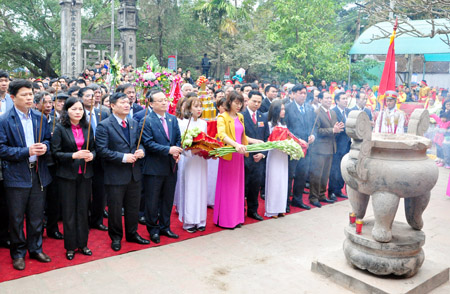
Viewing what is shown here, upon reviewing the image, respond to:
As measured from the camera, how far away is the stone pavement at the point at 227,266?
359cm

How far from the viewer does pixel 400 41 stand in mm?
16922

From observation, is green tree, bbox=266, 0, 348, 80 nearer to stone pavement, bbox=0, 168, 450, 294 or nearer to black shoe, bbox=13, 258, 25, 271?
stone pavement, bbox=0, 168, 450, 294

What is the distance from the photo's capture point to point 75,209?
4.12 m

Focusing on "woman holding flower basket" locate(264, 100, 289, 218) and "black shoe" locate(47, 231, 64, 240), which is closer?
"black shoe" locate(47, 231, 64, 240)

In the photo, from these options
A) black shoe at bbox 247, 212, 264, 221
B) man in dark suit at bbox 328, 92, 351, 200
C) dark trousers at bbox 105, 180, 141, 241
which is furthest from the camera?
man in dark suit at bbox 328, 92, 351, 200

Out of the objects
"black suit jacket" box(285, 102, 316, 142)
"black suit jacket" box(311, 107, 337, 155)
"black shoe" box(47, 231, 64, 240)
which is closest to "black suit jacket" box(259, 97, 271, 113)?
"black suit jacket" box(285, 102, 316, 142)

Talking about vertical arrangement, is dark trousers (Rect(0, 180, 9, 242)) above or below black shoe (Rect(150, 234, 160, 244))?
above

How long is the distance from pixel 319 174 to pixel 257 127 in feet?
4.49

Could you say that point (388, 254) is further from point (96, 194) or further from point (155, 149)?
point (96, 194)

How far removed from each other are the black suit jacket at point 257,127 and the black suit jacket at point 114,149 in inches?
70.8

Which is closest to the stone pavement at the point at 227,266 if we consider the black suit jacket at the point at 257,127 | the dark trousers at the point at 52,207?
the dark trousers at the point at 52,207

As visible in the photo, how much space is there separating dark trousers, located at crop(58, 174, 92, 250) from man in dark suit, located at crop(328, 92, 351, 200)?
400 centimetres

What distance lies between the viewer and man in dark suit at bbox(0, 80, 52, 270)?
3736mm

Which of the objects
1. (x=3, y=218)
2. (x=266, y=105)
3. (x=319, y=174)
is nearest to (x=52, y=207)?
(x=3, y=218)
